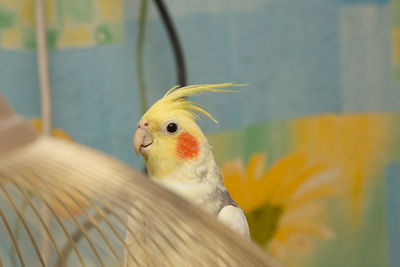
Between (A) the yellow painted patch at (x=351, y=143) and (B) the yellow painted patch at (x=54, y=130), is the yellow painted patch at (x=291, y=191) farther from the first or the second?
(B) the yellow painted patch at (x=54, y=130)

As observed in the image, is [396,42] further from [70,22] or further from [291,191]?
[70,22]

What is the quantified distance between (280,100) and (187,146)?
77 cm

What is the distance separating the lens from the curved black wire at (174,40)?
111 centimetres

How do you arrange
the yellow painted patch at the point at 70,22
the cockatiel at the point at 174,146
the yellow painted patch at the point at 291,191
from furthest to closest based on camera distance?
the yellow painted patch at the point at 291,191
the yellow painted patch at the point at 70,22
the cockatiel at the point at 174,146

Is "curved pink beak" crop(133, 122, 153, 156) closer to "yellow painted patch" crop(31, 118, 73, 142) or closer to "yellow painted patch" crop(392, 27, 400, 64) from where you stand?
"yellow painted patch" crop(31, 118, 73, 142)

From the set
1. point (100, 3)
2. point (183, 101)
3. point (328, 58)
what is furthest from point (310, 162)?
point (183, 101)

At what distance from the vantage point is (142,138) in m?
0.49

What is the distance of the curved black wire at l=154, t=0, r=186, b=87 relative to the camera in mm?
1108

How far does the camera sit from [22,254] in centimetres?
34

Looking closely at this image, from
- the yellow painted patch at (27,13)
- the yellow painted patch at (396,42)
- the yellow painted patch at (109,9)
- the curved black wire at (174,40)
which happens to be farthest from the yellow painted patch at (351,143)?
the yellow painted patch at (27,13)

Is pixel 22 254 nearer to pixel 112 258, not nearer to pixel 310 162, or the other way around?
pixel 112 258

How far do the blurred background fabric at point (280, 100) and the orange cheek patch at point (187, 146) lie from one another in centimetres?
63


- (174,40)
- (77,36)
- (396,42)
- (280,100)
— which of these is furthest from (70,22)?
(396,42)

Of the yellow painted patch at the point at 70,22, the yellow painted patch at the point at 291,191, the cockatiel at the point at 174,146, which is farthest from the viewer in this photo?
the yellow painted patch at the point at 291,191
